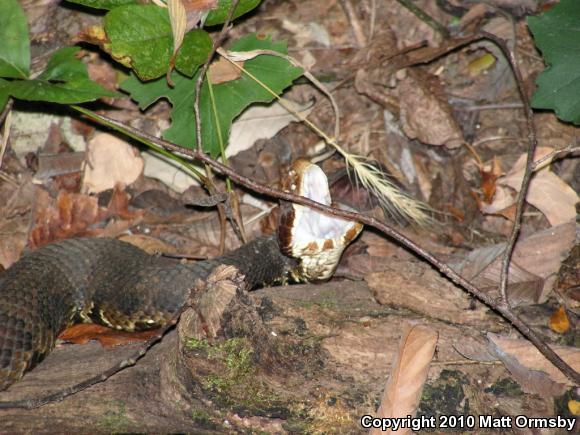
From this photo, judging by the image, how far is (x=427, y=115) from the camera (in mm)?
5609

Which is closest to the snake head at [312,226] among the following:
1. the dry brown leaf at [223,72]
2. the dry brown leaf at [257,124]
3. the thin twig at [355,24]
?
the dry brown leaf at [223,72]

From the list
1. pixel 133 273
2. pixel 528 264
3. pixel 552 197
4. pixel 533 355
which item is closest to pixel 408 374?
pixel 533 355

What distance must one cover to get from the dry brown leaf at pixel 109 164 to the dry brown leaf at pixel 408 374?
121 inches

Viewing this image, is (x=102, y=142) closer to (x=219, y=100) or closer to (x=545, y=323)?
(x=219, y=100)

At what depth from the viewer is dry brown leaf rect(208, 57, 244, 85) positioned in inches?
188

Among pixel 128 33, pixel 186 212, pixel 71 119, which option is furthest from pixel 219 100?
pixel 71 119

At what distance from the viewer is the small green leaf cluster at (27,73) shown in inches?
160

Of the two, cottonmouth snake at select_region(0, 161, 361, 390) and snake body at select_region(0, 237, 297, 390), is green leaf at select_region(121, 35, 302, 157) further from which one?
snake body at select_region(0, 237, 297, 390)

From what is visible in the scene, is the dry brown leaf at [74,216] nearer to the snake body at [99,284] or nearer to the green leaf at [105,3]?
the snake body at [99,284]

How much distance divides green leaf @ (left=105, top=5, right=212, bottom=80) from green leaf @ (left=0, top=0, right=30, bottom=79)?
2.10ft

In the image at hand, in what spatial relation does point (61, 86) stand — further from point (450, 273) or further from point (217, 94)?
point (450, 273)

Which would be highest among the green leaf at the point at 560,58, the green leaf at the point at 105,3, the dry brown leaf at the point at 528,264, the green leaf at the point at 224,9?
the green leaf at the point at 105,3

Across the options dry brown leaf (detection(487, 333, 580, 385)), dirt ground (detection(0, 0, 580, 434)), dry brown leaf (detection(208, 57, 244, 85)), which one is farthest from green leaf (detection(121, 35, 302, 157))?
dry brown leaf (detection(487, 333, 580, 385))

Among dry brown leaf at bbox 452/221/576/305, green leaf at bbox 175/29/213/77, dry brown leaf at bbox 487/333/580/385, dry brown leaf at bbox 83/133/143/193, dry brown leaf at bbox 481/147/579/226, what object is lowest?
dry brown leaf at bbox 487/333/580/385
